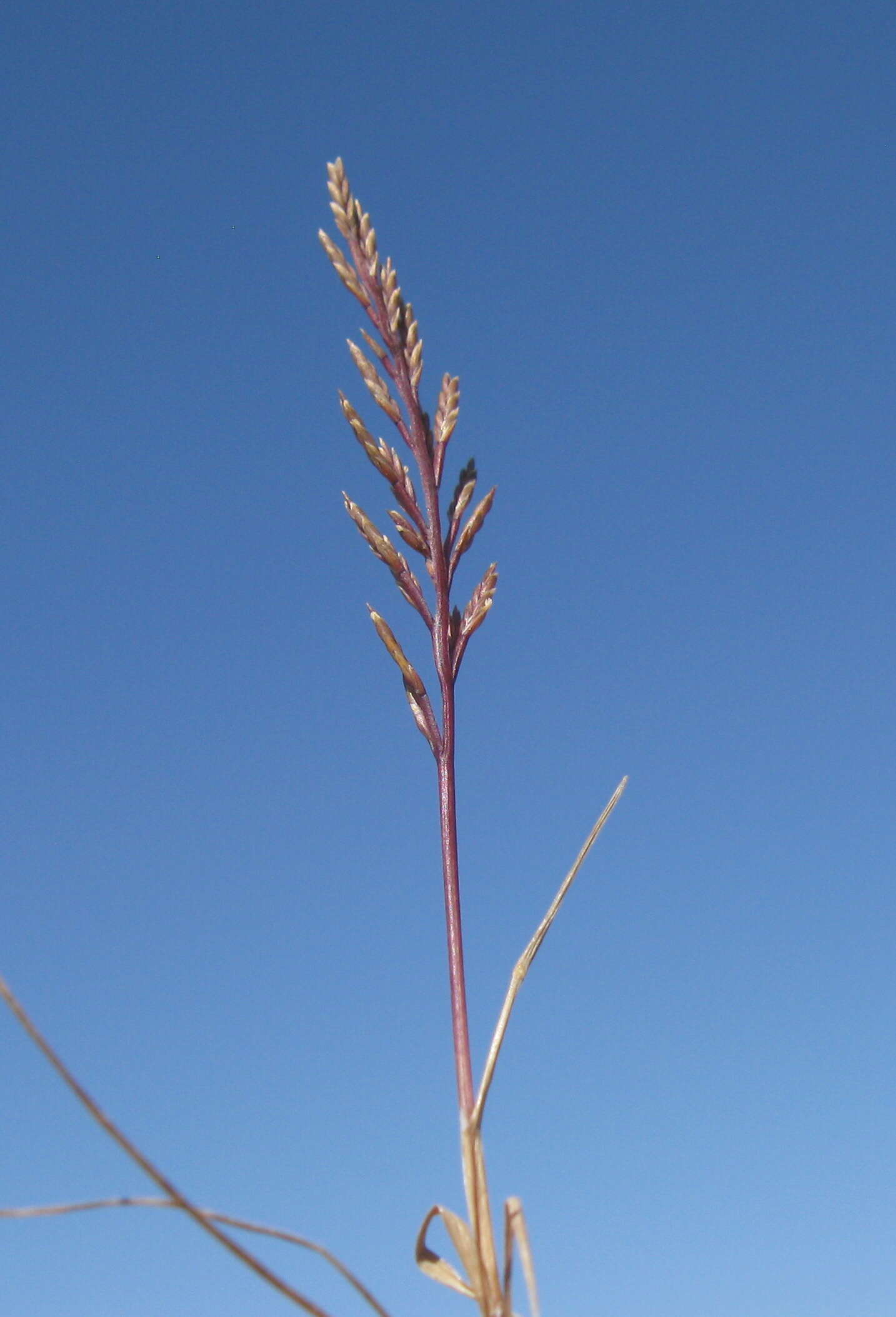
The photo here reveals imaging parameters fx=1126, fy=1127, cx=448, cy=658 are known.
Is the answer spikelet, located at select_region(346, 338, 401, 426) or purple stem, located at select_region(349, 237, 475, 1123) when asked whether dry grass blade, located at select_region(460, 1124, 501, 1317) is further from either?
spikelet, located at select_region(346, 338, 401, 426)

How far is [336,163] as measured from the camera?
1.62 metres

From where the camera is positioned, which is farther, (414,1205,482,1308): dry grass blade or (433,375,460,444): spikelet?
(433,375,460,444): spikelet

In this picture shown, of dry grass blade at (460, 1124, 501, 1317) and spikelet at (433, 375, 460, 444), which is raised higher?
spikelet at (433, 375, 460, 444)

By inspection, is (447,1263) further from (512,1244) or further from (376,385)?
(376,385)

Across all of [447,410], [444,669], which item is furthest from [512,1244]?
[447,410]

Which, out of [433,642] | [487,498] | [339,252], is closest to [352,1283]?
[433,642]

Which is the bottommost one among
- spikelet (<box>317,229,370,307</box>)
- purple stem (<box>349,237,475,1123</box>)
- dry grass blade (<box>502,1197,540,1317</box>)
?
dry grass blade (<box>502,1197,540,1317</box>)

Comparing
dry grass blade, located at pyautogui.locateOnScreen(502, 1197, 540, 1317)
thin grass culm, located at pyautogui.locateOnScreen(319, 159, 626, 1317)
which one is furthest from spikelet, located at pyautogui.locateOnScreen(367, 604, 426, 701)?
dry grass blade, located at pyautogui.locateOnScreen(502, 1197, 540, 1317)

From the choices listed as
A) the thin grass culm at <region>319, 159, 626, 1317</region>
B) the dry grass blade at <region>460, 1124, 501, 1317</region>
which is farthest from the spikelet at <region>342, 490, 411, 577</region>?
the dry grass blade at <region>460, 1124, 501, 1317</region>

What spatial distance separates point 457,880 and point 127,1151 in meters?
0.53

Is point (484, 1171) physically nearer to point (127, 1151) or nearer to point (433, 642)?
point (127, 1151)

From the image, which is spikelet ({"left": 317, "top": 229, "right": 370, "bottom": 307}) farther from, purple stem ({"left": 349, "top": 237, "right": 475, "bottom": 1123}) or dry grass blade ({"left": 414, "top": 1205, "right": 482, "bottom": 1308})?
dry grass blade ({"left": 414, "top": 1205, "right": 482, "bottom": 1308})

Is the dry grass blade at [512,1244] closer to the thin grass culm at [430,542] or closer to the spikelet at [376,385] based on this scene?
the thin grass culm at [430,542]

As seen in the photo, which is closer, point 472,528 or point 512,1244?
point 512,1244
